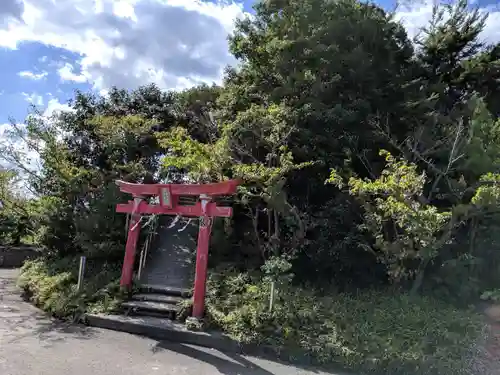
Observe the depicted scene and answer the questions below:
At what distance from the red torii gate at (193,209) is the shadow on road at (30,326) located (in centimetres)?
176

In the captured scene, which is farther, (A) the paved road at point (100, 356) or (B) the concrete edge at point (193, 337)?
(B) the concrete edge at point (193, 337)

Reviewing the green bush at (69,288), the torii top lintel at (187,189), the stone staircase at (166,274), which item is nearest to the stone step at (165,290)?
the stone staircase at (166,274)

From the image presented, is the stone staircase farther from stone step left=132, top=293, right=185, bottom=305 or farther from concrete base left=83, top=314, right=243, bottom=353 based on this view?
concrete base left=83, top=314, right=243, bottom=353

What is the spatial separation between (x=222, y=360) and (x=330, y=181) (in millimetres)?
3928

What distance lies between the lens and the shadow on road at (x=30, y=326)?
7.10m

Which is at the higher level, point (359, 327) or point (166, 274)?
point (166, 274)

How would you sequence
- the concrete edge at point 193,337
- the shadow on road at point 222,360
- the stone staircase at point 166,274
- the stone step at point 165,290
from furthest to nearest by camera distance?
1. the stone step at point 165,290
2. the stone staircase at point 166,274
3. the concrete edge at point 193,337
4. the shadow on road at point 222,360

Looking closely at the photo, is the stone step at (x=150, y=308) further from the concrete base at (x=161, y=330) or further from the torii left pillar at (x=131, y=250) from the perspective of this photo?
the torii left pillar at (x=131, y=250)

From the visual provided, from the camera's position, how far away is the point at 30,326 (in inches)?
308

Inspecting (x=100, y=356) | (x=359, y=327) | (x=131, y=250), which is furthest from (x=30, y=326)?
(x=359, y=327)

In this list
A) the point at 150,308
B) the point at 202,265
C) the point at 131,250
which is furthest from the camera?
the point at 131,250

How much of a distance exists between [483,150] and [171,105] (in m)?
11.8

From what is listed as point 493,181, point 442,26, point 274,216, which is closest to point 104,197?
point 274,216

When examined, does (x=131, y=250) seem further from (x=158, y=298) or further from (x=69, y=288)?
(x=69, y=288)
